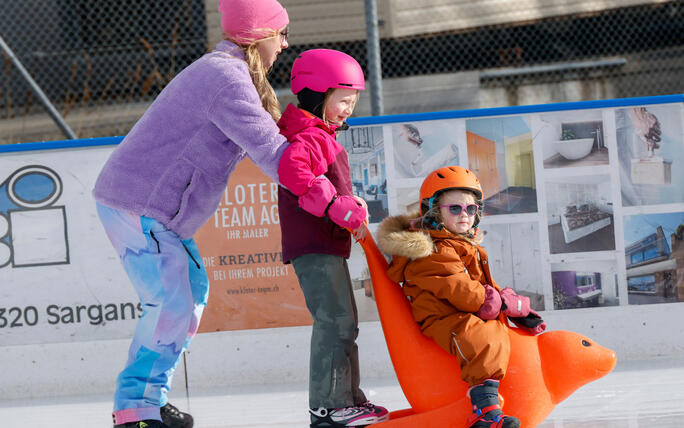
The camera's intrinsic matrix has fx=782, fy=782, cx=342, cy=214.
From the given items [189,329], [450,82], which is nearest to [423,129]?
[189,329]

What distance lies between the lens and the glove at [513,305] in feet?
8.39

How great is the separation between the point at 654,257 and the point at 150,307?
2668mm

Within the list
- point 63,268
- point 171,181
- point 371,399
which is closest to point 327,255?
point 171,181

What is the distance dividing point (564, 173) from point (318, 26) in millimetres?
4139

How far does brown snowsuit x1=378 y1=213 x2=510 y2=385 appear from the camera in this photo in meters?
2.40

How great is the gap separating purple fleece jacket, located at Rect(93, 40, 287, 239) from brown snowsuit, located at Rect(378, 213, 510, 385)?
521 mm

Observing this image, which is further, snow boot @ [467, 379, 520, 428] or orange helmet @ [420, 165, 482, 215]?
orange helmet @ [420, 165, 482, 215]

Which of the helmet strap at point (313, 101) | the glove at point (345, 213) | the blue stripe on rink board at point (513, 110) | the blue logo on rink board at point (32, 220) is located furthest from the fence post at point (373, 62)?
the glove at point (345, 213)

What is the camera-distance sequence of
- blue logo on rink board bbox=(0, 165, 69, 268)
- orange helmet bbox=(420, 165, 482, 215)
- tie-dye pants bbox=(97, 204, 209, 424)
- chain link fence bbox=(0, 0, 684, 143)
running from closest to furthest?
tie-dye pants bbox=(97, 204, 209, 424)
orange helmet bbox=(420, 165, 482, 215)
blue logo on rink board bbox=(0, 165, 69, 268)
chain link fence bbox=(0, 0, 684, 143)

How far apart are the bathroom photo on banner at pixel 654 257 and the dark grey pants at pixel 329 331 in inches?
79.9

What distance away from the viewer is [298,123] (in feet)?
8.25

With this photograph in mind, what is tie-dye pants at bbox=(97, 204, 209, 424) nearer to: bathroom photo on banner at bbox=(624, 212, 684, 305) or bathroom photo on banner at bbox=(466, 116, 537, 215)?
bathroom photo on banner at bbox=(466, 116, 537, 215)

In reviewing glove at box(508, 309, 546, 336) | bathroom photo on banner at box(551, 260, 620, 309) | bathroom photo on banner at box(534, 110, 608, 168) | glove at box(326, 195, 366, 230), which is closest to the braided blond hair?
glove at box(326, 195, 366, 230)

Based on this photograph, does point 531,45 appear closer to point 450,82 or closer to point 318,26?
point 450,82
